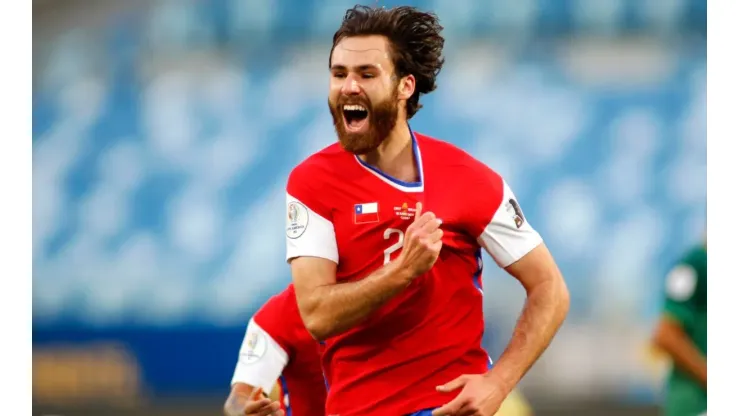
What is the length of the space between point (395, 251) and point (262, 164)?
13.6ft

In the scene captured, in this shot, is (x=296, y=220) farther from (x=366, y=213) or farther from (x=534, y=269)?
(x=534, y=269)

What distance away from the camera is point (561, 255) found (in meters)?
6.34

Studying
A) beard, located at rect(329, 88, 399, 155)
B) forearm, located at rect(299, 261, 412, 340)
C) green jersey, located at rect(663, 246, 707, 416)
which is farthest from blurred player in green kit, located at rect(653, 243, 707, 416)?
forearm, located at rect(299, 261, 412, 340)

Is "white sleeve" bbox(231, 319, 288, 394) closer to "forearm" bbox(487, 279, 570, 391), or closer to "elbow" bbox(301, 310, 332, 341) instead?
"elbow" bbox(301, 310, 332, 341)

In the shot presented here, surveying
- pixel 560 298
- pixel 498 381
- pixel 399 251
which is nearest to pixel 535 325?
pixel 560 298

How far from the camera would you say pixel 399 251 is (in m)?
2.65

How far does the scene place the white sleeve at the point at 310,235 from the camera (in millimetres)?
2645

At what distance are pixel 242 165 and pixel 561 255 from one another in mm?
2103

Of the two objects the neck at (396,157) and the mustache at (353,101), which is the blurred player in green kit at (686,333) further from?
the mustache at (353,101)

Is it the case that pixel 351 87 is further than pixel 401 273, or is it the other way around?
pixel 351 87

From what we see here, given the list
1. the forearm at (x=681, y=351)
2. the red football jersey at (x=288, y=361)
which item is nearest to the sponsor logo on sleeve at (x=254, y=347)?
the red football jersey at (x=288, y=361)

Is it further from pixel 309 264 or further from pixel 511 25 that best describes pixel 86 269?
pixel 309 264

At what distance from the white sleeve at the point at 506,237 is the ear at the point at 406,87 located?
39 cm

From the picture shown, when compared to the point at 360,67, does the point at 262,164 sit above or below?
below
